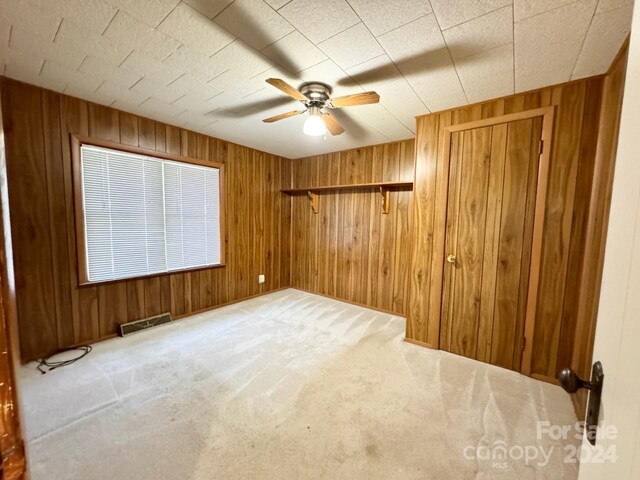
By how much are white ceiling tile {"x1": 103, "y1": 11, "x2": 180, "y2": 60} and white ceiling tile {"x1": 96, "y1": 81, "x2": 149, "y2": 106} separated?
686 millimetres

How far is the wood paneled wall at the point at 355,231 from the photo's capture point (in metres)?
3.44

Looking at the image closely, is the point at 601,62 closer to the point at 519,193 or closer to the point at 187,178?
the point at 519,193

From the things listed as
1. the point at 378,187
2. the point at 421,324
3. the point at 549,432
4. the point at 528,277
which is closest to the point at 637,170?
the point at 549,432

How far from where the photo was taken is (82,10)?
4.38 ft

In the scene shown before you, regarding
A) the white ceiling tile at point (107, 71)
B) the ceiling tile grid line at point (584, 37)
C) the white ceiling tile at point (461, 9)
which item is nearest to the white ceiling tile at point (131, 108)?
the white ceiling tile at point (107, 71)

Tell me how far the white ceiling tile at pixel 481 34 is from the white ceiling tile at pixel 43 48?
231 centimetres

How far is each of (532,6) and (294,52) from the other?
1241mm

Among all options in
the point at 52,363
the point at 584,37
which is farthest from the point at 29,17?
the point at 584,37

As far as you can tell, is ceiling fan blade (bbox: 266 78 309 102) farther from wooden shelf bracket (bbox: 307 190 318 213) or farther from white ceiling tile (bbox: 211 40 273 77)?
wooden shelf bracket (bbox: 307 190 318 213)

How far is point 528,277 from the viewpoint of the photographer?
6.85ft

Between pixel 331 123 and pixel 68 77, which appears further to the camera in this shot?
pixel 331 123

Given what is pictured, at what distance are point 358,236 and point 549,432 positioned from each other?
2.67 m

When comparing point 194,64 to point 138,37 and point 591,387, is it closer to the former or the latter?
point 138,37

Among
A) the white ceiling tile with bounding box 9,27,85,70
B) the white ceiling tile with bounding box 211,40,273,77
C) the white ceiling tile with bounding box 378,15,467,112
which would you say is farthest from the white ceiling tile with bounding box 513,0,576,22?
the white ceiling tile with bounding box 9,27,85,70
